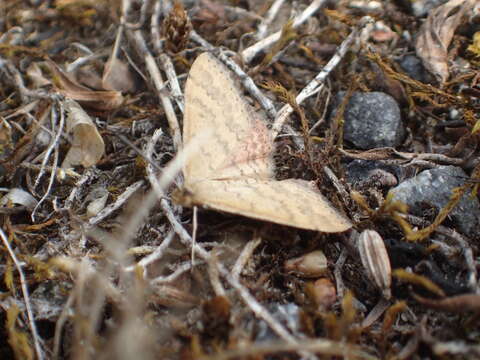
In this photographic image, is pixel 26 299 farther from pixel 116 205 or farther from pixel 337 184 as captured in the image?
pixel 337 184

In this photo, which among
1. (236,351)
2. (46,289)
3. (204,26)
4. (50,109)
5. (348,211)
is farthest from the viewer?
(204,26)

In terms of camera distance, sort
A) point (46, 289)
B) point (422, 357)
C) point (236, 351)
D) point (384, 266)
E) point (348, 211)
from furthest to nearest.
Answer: point (348, 211), point (46, 289), point (384, 266), point (422, 357), point (236, 351)

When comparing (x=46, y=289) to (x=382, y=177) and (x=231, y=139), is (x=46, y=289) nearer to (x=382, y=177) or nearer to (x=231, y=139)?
(x=231, y=139)

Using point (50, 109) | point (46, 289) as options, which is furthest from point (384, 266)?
point (50, 109)

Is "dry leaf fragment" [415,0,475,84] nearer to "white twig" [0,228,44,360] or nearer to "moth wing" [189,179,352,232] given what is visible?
"moth wing" [189,179,352,232]

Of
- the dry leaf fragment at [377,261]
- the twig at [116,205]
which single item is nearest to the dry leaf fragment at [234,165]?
the dry leaf fragment at [377,261]

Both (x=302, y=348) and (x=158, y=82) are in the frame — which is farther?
(x=158, y=82)

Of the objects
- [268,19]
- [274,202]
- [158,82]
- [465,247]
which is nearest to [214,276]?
[274,202]
